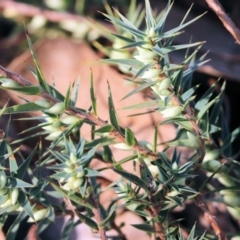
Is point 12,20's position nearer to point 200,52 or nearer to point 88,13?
point 88,13

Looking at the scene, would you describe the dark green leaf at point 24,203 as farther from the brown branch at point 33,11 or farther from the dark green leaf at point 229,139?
the brown branch at point 33,11

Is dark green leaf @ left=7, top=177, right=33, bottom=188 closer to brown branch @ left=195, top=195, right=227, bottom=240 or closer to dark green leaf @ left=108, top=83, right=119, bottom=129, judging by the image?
dark green leaf @ left=108, top=83, right=119, bottom=129

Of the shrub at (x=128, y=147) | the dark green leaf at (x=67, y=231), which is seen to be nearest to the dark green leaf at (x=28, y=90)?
the shrub at (x=128, y=147)

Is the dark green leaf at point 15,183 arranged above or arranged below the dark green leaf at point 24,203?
above

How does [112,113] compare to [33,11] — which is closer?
[112,113]

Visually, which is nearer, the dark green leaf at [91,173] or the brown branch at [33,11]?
the dark green leaf at [91,173]

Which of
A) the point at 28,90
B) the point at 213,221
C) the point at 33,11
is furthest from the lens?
the point at 33,11

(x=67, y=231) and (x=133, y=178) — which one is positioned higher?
(x=133, y=178)

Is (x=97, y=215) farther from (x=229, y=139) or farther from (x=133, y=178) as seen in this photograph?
(x=229, y=139)

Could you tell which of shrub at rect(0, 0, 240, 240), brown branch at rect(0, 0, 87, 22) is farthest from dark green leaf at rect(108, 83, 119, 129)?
brown branch at rect(0, 0, 87, 22)

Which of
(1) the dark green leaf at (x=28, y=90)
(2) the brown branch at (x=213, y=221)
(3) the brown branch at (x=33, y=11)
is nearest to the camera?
(1) the dark green leaf at (x=28, y=90)

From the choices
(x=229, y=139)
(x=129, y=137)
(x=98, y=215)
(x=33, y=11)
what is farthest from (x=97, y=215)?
(x=33, y=11)
